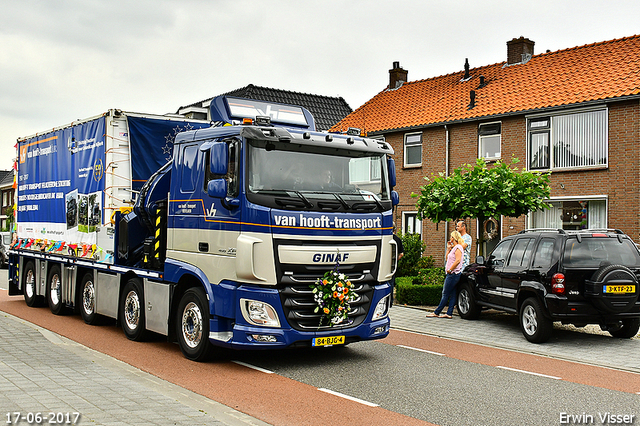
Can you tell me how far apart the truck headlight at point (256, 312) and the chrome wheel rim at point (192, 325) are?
2.92ft

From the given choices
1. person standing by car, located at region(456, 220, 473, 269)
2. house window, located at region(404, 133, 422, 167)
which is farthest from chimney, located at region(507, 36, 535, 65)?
person standing by car, located at region(456, 220, 473, 269)

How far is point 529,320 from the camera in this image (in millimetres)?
11141

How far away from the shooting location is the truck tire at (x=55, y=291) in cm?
1356

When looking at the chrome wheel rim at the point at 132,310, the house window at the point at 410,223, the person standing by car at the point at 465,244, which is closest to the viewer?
the chrome wheel rim at the point at 132,310

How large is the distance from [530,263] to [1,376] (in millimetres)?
8369

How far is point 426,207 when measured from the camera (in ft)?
50.3

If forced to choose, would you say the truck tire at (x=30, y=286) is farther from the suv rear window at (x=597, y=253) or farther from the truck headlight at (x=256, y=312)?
the suv rear window at (x=597, y=253)

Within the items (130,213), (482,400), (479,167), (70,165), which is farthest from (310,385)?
(479,167)

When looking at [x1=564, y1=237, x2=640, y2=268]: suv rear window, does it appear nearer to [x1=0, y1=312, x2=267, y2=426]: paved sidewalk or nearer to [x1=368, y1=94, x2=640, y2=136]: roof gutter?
[x1=0, y1=312, x2=267, y2=426]: paved sidewalk

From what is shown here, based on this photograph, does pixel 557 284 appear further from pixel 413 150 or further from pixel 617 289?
pixel 413 150

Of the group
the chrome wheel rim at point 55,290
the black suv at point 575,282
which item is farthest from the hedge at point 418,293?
the chrome wheel rim at point 55,290

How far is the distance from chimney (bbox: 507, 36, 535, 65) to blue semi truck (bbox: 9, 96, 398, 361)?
17813 mm

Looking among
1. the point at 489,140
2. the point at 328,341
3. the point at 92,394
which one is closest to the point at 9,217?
the point at 489,140

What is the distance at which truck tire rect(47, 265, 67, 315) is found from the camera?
13562 millimetres
